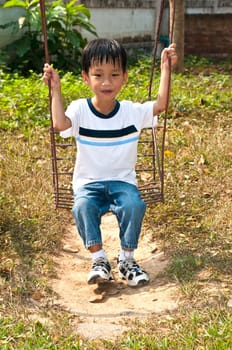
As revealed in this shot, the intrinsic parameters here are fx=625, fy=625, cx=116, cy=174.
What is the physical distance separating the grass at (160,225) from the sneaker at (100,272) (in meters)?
0.25

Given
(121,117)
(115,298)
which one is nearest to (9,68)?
(121,117)

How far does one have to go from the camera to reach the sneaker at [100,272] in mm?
3227

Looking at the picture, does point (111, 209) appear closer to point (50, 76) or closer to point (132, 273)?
point (132, 273)

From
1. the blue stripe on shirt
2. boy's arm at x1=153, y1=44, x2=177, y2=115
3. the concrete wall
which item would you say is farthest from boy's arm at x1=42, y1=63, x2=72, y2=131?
the concrete wall

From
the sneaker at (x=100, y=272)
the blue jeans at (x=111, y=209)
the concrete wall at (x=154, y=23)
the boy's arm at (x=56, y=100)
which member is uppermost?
the boy's arm at (x=56, y=100)

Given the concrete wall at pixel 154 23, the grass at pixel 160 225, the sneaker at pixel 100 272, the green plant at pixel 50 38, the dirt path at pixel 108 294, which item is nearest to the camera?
the grass at pixel 160 225

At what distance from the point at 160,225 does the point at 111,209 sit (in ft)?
2.32

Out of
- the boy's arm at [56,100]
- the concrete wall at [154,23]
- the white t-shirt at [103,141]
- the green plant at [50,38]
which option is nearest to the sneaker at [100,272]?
the white t-shirt at [103,141]

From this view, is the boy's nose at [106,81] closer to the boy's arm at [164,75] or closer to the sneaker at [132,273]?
the boy's arm at [164,75]

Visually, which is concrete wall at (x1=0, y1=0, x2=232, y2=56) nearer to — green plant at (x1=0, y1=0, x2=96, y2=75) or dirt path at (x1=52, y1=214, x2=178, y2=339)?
green plant at (x1=0, y1=0, x2=96, y2=75)

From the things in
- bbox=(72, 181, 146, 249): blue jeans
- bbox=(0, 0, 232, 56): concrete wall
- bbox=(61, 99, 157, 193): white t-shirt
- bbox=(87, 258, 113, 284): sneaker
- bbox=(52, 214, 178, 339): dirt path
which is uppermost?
bbox=(61, 99, 157, 193): white t-shirt

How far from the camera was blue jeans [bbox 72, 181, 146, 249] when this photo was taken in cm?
327

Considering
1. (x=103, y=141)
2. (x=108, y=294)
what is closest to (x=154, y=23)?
(x=103, y=141)

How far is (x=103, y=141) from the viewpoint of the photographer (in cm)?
342
